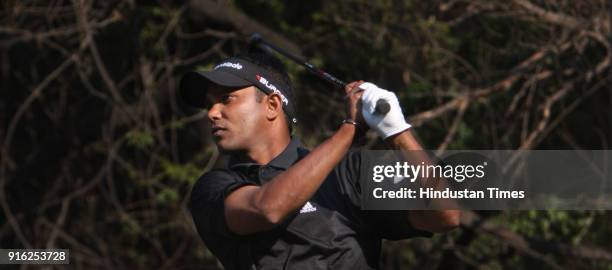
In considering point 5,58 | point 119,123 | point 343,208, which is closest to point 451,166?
point 343,208

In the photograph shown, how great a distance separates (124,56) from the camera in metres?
7.89

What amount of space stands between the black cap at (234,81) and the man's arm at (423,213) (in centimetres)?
45

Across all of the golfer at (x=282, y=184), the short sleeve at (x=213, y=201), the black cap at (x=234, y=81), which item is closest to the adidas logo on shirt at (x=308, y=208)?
the golfer at (x=282, y=184)

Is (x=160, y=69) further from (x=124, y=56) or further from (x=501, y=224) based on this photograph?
(x=501, y=224)

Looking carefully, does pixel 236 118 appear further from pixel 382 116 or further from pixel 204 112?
pixel 204 112

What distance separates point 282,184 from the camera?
2.75m

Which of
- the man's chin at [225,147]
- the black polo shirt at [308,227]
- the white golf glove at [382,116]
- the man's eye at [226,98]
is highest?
the man's eye at [226,98]

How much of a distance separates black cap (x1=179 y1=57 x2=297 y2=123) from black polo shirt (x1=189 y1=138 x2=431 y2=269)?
19 centimetres

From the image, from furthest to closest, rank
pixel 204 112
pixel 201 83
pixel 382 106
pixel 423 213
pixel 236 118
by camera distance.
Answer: pixel 204 112
pixel 201 83
pixel 236 118
pixel 423 213
pixel 382 106

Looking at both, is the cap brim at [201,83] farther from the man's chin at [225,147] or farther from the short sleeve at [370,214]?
the short sleeve at [370,214]

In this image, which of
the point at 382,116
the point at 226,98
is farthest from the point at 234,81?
the point at 382,116

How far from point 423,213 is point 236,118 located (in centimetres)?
55

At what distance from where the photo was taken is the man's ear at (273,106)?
3.22 meters

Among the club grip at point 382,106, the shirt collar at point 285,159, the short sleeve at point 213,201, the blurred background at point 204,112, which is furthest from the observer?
the blurred background at point 204,112
